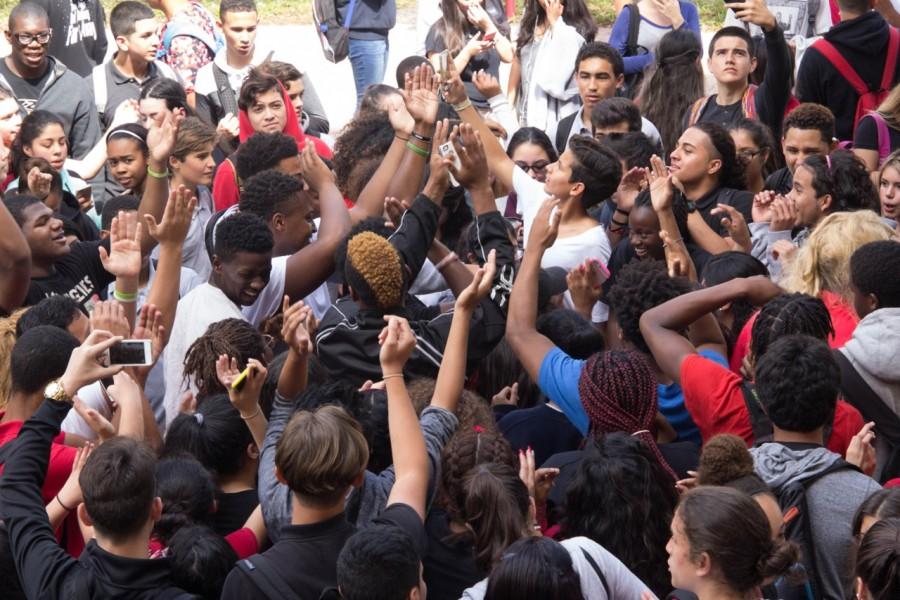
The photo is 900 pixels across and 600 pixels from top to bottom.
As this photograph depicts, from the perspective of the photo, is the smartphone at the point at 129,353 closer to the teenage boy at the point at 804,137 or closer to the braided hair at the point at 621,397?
the braided hair at the point at 621,397

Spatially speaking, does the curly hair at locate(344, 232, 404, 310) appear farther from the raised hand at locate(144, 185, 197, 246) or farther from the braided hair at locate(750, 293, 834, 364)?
the braided hair at locate(750, 293, 834, 364)

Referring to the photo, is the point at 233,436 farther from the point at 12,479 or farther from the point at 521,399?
the point at 521,399

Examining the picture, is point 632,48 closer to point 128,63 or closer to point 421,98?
point 128,63

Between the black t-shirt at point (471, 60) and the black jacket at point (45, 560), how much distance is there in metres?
6.86

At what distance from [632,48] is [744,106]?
184 centimetres

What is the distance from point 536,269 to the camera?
4953 mm

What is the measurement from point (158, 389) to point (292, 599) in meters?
2.11

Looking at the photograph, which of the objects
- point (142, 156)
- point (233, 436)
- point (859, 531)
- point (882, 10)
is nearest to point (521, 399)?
point (233, 436)

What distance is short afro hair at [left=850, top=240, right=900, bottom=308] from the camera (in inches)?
185

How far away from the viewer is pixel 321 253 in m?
5.51

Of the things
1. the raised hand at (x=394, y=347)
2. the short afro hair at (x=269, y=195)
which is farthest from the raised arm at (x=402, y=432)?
the short afro hair at (x=269, y=195)

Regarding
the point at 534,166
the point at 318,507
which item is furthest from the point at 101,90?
the point at 318,507

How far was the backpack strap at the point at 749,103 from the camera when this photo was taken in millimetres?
8234

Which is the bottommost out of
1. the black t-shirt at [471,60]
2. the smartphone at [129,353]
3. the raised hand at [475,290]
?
the black t-shirt at [471,60]
